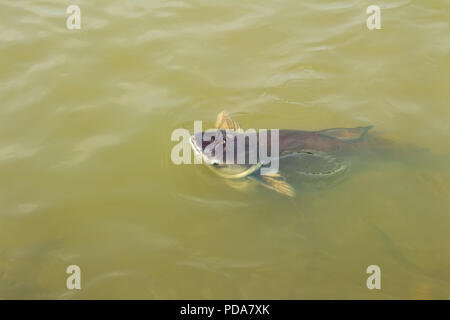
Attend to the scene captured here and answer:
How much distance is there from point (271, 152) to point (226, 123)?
64 centimetres

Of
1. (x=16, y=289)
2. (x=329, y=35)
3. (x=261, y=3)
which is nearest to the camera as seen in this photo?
(x=16, y=289)

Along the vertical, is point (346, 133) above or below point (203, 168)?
above

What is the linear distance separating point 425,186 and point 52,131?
14.5 ft

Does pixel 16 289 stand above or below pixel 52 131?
below

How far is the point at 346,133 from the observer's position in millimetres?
4598

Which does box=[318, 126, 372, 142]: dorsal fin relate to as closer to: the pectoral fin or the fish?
the fish

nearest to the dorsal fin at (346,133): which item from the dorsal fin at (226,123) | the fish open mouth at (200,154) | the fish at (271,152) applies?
the fish at (271,152)

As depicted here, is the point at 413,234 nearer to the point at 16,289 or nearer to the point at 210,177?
the point at 210,177

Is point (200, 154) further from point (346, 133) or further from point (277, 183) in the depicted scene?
point (346, 133)

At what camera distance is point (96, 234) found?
3.84 meters

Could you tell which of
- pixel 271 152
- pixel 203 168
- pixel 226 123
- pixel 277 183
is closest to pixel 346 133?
pixel 271 152

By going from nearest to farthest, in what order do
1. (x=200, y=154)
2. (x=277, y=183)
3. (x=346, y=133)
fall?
(x=277, y=183)
(x=200, y=154)
(x=346, y=133)

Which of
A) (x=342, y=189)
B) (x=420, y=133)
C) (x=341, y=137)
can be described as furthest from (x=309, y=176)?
(x=420, y=133)

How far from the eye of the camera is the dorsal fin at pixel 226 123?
447 centimetres
